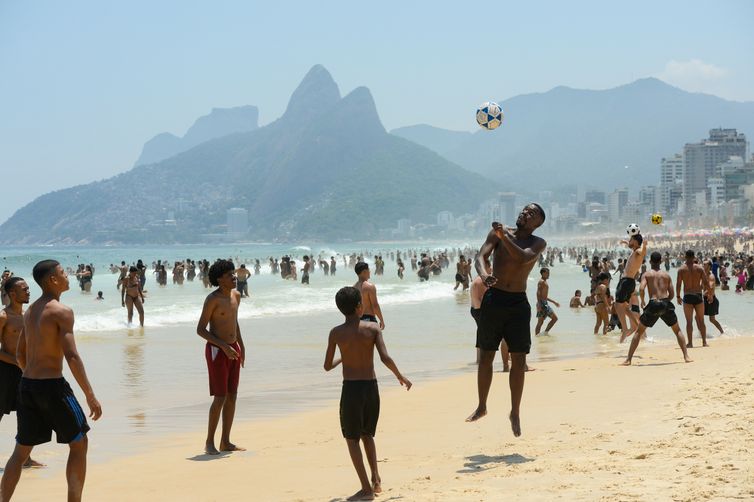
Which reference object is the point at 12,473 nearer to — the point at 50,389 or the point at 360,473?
the point at 50,389

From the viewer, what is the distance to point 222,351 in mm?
6969

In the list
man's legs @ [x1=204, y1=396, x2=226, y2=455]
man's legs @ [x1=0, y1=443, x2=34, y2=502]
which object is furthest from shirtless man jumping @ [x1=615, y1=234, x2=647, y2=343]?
man's legs @ [x1=0, y1=443, x2=34, y2=502]

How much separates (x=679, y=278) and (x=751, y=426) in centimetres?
749

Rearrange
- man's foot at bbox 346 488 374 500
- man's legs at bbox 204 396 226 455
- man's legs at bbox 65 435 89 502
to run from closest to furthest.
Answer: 1. man's legs at bbox 65 435 89 502
2. man's foot at bbox 346 488 374 500
3. man's legs at bbox 204 396 226 455

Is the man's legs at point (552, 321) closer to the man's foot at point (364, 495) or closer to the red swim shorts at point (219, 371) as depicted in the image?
the red swim shorts at point (219, 371)

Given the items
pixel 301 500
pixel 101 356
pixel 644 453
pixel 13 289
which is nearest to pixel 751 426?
pixel 644 453

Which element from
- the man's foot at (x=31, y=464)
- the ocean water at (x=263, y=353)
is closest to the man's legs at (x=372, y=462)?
the ocean water at (x=263, y=353)

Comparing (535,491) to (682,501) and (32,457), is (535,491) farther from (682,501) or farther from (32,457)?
(32,457)

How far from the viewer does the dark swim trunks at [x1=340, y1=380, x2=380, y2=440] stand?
5.24m

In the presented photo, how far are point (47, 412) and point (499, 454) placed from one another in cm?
303

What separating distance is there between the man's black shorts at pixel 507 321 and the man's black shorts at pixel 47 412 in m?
2.90

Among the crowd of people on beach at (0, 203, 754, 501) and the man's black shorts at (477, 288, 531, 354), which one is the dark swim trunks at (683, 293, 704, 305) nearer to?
the crowd of people on beach at (0, 203, 754, 501)

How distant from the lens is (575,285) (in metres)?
38.9

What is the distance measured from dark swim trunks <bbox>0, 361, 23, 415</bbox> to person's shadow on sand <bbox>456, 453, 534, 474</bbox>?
3.39 m
